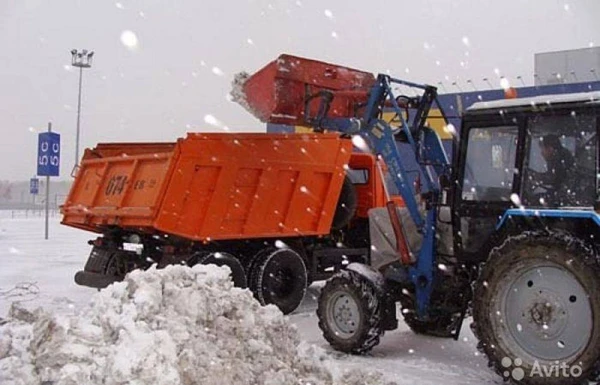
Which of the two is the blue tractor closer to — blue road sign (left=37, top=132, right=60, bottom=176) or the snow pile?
the snow pile

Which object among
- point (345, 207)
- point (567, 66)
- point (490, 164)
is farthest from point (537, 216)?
point (567, 66)

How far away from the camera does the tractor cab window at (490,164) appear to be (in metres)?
5.65

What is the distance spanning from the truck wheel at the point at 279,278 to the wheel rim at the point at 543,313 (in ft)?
13.7

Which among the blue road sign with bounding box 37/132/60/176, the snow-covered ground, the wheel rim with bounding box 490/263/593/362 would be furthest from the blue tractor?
the blue road sign with bounding box 37/132/60/176

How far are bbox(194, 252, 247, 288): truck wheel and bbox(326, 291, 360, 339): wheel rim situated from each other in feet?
6.32

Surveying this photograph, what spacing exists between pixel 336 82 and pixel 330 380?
3629 mm

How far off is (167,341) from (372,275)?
2733 mm

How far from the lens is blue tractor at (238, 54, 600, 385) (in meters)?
5.00

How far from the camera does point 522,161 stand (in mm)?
5531

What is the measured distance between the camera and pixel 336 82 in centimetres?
754

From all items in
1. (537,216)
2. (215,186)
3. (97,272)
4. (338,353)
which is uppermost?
(215,186)

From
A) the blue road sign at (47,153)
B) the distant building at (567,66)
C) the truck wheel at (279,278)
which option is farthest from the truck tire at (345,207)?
the distant building at (567,66)

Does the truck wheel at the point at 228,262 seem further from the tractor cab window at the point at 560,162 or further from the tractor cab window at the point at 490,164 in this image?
the tractor cab window at the point at 560,162

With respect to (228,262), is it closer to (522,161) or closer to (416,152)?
(416,152)
